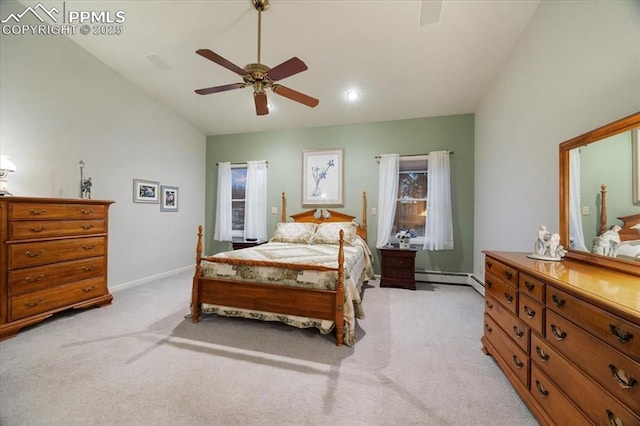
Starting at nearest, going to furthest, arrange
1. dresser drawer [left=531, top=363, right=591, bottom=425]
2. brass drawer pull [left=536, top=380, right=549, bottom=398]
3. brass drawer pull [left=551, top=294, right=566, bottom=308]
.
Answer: dresser drawer [left=531, top=363, right=591, bottom=425]
brass drawer pull [left=551, top=294, right=566, bottom=308]
brass drawer pull [left=536, top=380, right=549, bottom=398]

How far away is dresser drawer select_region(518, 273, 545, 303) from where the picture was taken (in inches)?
54.2

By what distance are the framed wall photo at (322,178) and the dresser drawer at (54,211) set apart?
3098 mm

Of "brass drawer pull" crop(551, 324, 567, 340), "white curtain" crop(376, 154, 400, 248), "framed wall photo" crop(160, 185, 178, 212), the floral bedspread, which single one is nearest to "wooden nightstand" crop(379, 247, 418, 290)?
"white curtain" crop(376, 154, 400, 248)

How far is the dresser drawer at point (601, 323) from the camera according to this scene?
2.79 ft

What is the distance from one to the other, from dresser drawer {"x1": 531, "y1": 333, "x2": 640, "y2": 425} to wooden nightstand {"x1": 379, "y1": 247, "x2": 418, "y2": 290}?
2551 millimetres

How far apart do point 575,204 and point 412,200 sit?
281 centimetres

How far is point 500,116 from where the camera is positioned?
125 inches

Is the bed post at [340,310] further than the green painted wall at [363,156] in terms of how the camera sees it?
No

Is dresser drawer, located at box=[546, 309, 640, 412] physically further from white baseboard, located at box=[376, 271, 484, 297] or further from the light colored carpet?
white baseboard, located at box=[376, 271, 484, 297]

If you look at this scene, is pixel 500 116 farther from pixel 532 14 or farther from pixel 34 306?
pixel 34 306

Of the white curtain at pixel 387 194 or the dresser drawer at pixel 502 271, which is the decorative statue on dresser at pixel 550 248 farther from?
the white curtain at pixel 387 194

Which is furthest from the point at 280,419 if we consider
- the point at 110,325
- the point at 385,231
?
the point at 385,231

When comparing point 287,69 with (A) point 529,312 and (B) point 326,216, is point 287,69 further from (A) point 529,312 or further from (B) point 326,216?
Answer: (B) point 326,216

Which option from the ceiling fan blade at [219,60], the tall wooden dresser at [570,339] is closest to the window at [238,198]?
the ceiling fan blade at [219,60]
